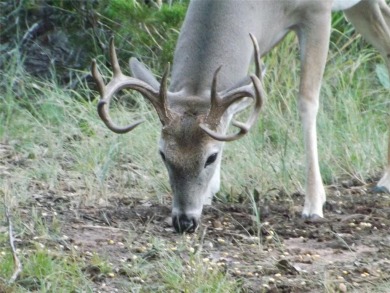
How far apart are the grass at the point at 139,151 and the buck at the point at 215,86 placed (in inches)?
17.1

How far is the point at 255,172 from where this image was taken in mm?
7934

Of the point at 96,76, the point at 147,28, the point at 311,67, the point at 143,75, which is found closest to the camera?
A: the point at 96,76

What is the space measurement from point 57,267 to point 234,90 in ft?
4.94

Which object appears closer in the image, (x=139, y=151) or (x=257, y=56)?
(x=257, y=56)

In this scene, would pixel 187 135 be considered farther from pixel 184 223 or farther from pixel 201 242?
pixel 201 242

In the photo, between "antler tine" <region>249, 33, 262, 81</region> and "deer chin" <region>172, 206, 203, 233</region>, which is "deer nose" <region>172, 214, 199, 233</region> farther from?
"antler tine" <region>249, 33, 262, 81</region>

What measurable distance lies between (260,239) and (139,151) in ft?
6.86

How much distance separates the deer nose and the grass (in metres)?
0.51

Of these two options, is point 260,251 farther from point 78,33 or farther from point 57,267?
point 78,33

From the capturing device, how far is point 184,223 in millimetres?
6664

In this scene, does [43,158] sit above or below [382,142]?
below

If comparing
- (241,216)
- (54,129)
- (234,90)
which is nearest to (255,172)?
(241,216)

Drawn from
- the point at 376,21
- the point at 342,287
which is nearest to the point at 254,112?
the point at 342,287

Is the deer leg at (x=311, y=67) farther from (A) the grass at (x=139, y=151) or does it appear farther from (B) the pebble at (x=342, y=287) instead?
(B) the pebble at (x=342, y=287)
